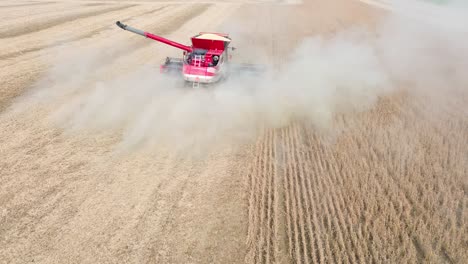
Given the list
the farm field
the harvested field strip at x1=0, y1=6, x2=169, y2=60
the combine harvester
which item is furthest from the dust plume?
the harvested field strip at x1=0, y1=6, x2=169, y2=60

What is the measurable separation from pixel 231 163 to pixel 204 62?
5481 mm

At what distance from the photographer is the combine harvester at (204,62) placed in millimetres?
12844

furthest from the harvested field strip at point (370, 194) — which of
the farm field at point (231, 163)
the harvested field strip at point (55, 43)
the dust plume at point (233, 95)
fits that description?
the harvested field strip at point (55, 43)

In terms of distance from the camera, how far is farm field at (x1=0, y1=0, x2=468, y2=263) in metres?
6.71

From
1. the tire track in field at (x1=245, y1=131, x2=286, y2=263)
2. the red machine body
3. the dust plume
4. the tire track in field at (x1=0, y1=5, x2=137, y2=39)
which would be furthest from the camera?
the tire track in field at (x1=0, y1=5, x2=137, y2=39)

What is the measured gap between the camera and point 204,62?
13539mm

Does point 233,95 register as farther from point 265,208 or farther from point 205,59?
point 265,208

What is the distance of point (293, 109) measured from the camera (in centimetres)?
1250

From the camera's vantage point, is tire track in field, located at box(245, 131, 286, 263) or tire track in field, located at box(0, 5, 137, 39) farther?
tire track in field, located at box(0, 5, 137, 39)

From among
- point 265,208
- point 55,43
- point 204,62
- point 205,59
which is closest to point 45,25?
point 55,43

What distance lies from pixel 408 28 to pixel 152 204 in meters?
26.7

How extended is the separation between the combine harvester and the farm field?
26.0 inches

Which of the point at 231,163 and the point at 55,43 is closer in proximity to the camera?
the point at 231,163

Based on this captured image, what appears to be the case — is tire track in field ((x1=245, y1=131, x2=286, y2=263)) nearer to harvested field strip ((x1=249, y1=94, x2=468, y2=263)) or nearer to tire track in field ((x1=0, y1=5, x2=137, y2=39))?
harvested field strip ((x1=249, y1=94, x2=468, y2=263))
